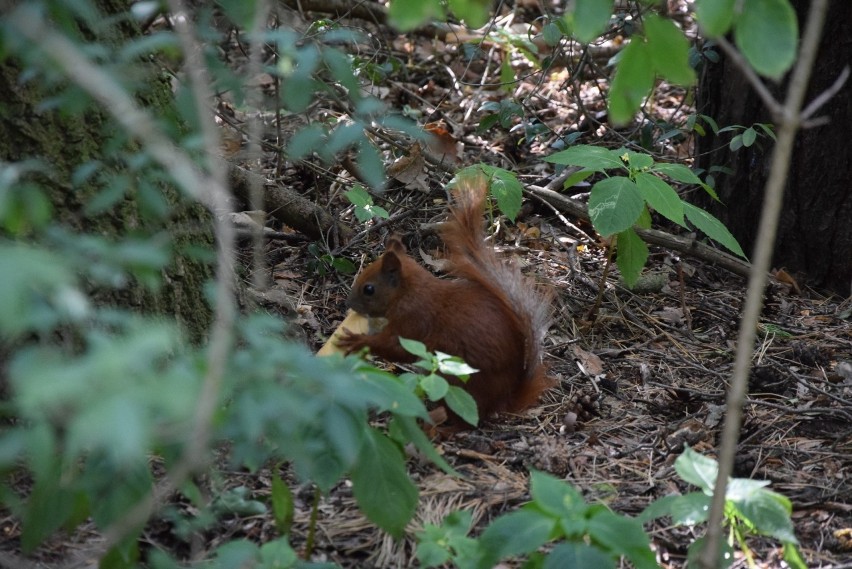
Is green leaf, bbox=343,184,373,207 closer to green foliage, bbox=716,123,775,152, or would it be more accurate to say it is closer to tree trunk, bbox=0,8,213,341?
tree trunk, bbox=0,8,213,341

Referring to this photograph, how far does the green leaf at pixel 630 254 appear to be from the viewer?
3.32 m

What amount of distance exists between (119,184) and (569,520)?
1011 mm

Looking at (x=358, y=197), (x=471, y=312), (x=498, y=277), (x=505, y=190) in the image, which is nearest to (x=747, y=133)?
(x=505, y=190)

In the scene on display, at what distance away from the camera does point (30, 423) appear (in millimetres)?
2131

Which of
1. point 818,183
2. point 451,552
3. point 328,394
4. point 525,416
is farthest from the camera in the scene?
point 818,183

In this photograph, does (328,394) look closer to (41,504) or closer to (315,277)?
(41,504)

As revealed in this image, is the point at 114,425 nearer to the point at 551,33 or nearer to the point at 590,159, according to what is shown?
the point at 590,159

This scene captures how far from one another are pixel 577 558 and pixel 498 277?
1521 millimetres

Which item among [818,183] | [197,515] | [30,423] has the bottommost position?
[197,515]

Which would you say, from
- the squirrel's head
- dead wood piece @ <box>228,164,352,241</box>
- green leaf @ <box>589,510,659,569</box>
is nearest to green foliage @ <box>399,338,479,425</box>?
green leaf @ <box>589,510,659,569</box>

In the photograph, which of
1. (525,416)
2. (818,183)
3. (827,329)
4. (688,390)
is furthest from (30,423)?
(818,183)

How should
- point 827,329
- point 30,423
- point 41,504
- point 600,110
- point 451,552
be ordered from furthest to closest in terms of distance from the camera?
point 600,110 → point 827,329 → point 30,423 → point 451,552 → point 41,504

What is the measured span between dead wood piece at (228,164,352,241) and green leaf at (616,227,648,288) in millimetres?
1159

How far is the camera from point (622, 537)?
5.52 ft
